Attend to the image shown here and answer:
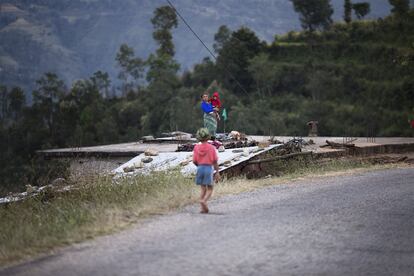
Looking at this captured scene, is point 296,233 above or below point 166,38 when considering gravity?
below

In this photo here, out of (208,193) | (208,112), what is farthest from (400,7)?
(208,193)

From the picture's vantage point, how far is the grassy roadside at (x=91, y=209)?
923cm

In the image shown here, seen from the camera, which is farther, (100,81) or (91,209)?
(100,81)

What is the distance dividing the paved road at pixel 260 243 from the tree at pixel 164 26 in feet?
297

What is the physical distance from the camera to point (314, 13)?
329 feet

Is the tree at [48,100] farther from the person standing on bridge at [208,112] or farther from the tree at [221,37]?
the person standing on bridge at [208,112]

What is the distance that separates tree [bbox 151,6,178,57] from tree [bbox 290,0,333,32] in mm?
18037

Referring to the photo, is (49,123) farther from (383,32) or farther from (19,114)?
(383,32)

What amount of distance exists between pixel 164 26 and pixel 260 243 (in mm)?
95763

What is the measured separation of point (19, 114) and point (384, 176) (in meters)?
108

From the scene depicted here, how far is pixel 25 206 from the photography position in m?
14.3

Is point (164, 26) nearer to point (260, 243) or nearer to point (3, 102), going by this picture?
point (3, 102)

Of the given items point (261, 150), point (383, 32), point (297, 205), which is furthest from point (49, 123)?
point (297, 205)

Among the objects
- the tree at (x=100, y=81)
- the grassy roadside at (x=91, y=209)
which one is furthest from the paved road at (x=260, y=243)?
the tree at (x=100, y=81)
